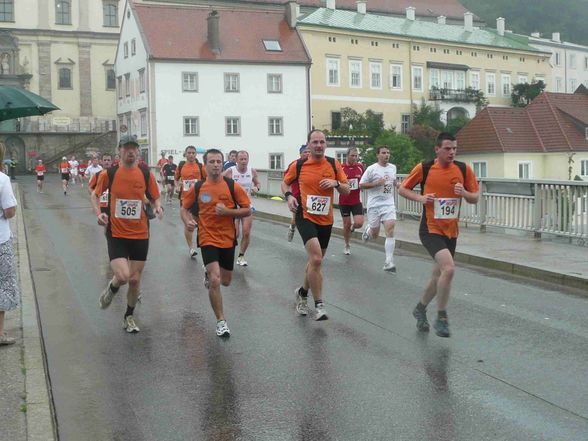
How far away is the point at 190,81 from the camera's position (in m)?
62.1

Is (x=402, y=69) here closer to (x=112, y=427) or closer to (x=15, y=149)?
(x=15, y=149)

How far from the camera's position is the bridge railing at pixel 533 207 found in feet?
51.4

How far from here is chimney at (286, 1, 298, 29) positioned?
67.2m

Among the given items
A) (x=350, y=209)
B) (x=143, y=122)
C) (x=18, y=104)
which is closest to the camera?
(x=18, y=104)

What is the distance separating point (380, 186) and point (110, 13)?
2695 inches

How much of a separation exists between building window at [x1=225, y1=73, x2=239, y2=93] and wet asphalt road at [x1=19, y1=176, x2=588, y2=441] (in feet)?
169

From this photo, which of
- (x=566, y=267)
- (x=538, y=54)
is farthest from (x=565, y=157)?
(x=566, y=267)

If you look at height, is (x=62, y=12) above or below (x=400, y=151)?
above

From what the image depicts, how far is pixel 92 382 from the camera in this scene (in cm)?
702

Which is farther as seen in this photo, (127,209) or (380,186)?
(380,186)

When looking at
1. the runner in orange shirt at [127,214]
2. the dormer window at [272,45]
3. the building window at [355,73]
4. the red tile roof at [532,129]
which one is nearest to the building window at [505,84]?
the red tile roof at [532,129]

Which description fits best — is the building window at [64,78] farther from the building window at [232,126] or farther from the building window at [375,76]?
the building window at [375,76]

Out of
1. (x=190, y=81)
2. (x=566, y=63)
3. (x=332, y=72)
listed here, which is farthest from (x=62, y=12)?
(x=566, y=63)

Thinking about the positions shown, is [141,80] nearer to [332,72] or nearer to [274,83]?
[274,83]
